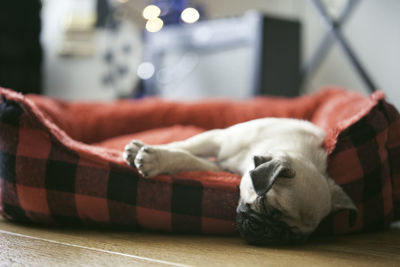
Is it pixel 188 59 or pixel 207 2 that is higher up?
pixel 207 2

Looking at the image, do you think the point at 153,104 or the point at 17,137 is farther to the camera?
the point at 153,104

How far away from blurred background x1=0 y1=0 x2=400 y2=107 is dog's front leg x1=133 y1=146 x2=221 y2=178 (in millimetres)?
2309

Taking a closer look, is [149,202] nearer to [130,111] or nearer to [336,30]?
[130,111]

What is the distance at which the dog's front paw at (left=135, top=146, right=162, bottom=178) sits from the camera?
1827 mm

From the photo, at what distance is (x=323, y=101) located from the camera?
3.22 meters

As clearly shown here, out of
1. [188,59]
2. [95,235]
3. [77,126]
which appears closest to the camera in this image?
[95,235]

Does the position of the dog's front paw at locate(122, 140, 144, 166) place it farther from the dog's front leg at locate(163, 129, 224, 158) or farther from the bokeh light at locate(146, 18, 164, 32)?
the bokeh light at locate(146, 18, 164, 32)

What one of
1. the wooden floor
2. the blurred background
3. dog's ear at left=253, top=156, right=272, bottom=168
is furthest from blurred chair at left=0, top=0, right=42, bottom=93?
dog's ear at left=253, top=156, right=272, bottom=168

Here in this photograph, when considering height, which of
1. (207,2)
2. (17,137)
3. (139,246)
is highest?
(207,2)

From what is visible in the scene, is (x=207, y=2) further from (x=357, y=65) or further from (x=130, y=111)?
(x=130, y=111)

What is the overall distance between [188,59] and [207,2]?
3.96 feet

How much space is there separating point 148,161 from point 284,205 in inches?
22.2

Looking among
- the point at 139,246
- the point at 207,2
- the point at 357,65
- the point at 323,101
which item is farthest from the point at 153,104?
the point at 207,2

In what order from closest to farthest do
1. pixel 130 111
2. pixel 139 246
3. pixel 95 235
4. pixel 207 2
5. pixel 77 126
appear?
pixel 139 246
pixel 95 235
pixel 77 126
pixel 130 111
pixel 207 2
